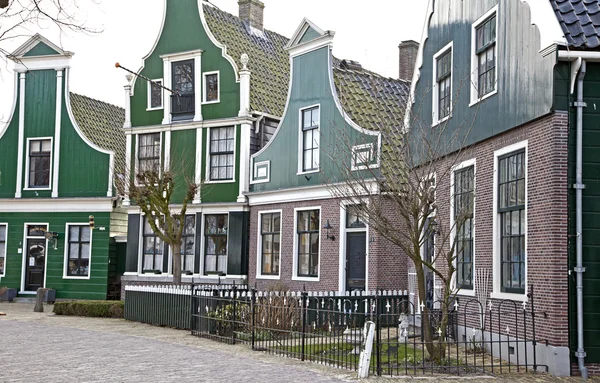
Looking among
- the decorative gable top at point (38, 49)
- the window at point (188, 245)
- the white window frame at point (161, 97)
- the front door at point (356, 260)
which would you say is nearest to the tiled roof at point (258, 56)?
the white window frame at point (161, 97)

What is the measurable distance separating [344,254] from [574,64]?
10.6 m

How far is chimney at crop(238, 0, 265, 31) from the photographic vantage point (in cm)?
3011

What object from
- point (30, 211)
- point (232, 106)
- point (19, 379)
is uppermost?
point (232, 106)

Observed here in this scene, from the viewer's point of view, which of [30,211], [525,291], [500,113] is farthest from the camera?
[30,211]

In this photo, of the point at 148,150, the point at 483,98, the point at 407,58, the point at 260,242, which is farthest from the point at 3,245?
the point at 483,98

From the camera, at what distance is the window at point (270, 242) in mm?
24453

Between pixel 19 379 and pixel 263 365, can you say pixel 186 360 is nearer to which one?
pixel 263 365

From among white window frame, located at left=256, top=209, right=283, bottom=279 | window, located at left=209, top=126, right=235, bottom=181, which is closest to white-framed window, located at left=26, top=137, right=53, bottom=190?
window, located at left=209, top=126, right=235, bottom=181

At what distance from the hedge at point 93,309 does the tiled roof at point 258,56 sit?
7964 mm

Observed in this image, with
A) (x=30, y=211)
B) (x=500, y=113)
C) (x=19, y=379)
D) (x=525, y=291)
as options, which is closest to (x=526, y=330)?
(x=525, y=291)

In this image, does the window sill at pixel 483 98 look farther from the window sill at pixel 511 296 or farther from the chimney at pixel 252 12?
the chimney at pixel 252 12

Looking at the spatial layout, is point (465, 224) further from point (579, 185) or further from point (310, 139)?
point (310, 139)

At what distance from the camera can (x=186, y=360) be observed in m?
13.4

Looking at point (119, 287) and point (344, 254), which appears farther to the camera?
point (119, 287)
